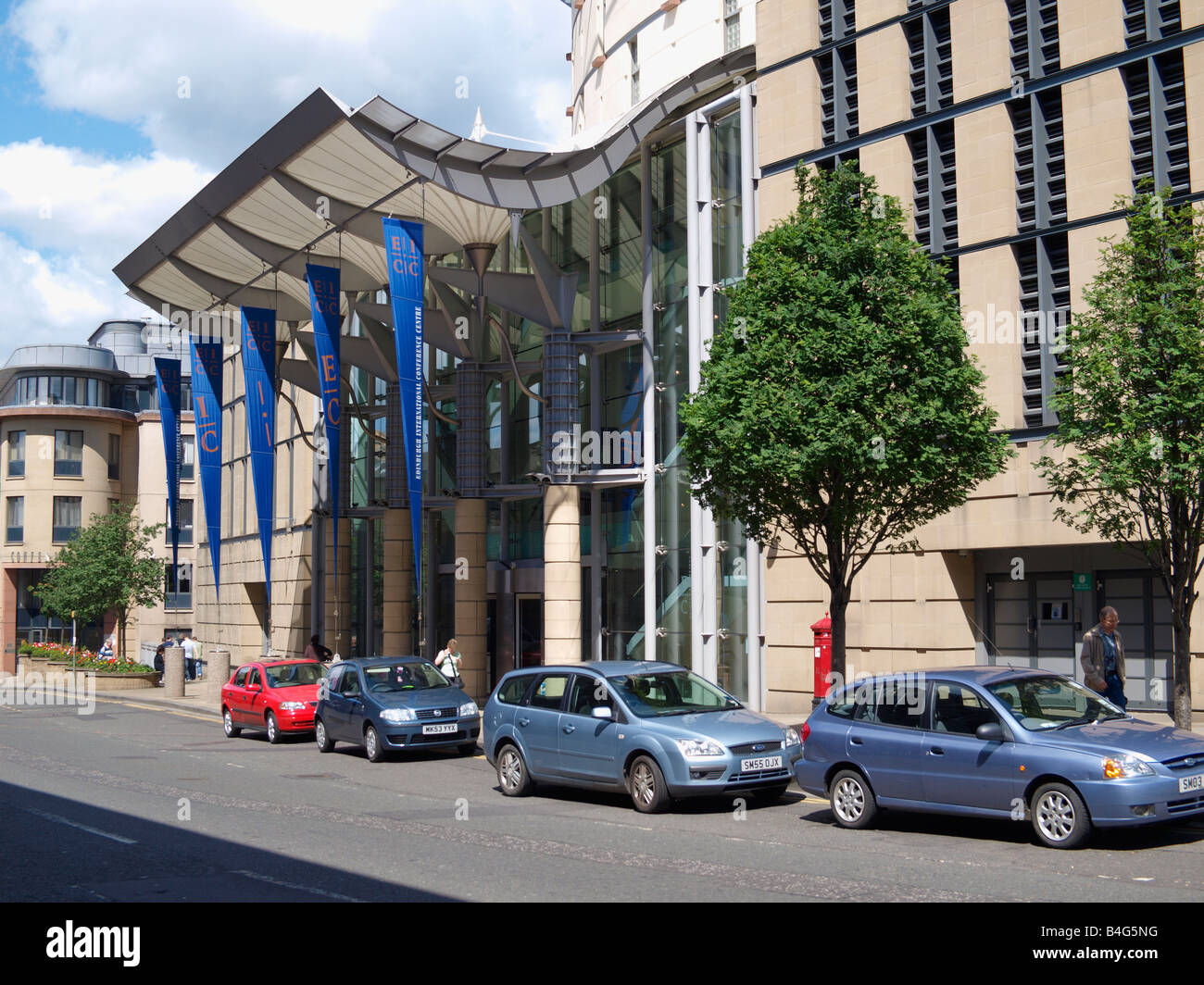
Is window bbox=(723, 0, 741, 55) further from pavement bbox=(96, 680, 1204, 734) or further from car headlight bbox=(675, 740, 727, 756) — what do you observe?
car headlight bbox=(675, 740, 727, 756)

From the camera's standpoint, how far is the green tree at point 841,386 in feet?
51.0

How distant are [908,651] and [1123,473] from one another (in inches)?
365

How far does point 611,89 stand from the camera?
35531 millimetres

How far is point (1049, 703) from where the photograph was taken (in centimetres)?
1134

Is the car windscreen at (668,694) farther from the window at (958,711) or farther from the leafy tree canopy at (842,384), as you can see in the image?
the window at (958,711)

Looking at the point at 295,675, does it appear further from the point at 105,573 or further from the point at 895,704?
the point at 105,573

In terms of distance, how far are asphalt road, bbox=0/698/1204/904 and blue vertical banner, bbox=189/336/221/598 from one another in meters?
20.6

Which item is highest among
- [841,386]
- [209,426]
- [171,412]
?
[171,412]

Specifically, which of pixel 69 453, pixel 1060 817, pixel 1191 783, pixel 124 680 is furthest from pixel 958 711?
pixel 69 453

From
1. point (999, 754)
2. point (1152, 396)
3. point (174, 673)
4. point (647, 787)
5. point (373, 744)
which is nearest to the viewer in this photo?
point (999, 754)

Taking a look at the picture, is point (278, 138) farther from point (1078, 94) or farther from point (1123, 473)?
point (1123, 473)

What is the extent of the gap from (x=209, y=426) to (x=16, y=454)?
4170cm

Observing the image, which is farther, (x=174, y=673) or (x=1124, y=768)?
(x=174, y=673)
